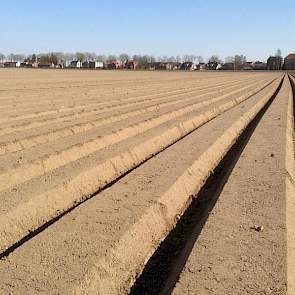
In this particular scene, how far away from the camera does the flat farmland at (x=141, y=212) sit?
3342 millimetres

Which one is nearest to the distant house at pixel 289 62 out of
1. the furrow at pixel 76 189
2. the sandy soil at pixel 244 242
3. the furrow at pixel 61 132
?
the furrow at pixel 61 132

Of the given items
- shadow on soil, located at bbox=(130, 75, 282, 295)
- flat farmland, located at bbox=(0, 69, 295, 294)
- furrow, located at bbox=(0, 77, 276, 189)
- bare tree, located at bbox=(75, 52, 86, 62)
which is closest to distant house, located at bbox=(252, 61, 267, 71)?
bare tree, located at bbox=(75, 52, 86, 62)

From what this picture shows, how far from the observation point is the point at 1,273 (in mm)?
3264

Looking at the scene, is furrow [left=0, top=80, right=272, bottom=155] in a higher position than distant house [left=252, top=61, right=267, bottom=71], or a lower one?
higher

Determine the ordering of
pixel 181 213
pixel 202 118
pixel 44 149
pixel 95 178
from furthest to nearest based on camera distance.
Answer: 1. pixel 202 118
2. pixel 44 149
3. pixel 95 178
4. pixel 181 213

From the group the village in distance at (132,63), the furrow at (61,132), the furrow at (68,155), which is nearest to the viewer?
the furrow at (68,155)

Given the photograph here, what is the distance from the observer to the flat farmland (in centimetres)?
334

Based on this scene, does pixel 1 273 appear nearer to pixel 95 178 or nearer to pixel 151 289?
pixel 151 289

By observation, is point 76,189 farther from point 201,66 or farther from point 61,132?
point 201,66

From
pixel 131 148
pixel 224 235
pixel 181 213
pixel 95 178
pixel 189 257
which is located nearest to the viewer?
pixel 189 257

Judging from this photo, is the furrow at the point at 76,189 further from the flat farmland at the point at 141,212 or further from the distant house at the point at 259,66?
the distant house at the point at 259,66

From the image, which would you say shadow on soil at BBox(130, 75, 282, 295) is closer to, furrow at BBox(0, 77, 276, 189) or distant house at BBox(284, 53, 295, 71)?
furrow at BBox(0, 77, 276, 189)

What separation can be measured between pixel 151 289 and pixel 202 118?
30.5 ft

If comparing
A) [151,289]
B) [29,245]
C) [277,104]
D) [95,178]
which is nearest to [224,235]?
[151,289]
